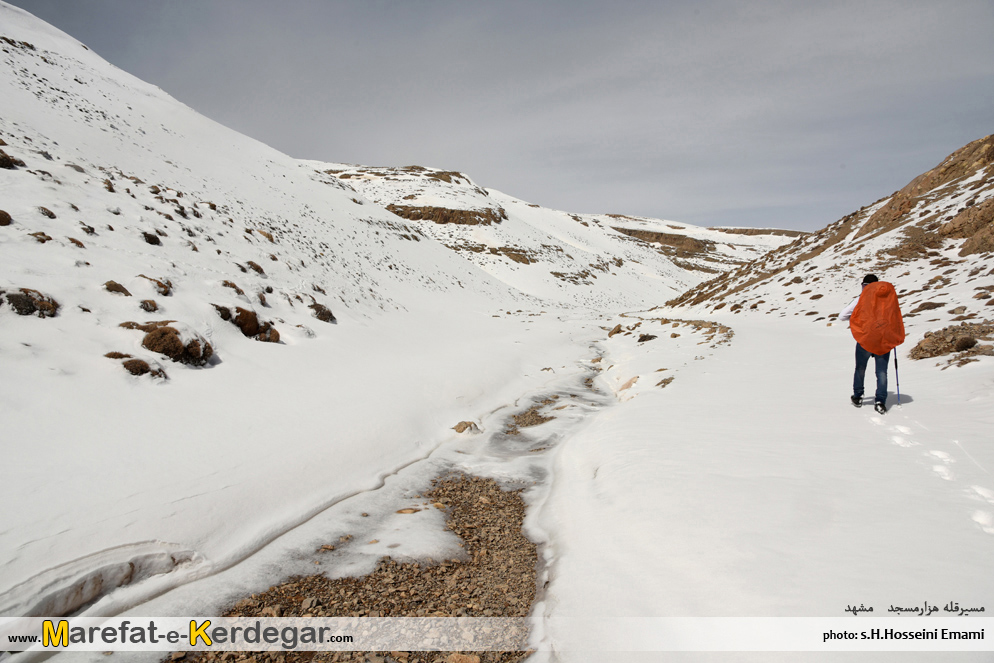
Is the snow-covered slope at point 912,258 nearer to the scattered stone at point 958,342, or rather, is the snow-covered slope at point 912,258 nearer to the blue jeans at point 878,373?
the scattered stone at point 958,342

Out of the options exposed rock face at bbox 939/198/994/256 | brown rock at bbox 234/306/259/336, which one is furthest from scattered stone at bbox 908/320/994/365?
brown rock at bbox 234/306/259/336

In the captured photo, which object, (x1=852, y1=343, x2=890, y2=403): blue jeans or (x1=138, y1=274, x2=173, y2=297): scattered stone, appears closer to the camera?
(x1=852, y1=343, x2=890, y2=403): blue jeans

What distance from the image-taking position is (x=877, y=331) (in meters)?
5.44

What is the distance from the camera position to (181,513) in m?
3.73

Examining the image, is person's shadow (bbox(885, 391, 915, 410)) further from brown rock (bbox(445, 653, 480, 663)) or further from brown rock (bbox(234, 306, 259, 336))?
brown rock (bbox(234, 306, 259, 336))

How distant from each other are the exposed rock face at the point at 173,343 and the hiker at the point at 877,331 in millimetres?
9171

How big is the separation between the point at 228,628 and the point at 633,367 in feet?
31.5

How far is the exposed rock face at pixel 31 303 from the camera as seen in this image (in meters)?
5.57

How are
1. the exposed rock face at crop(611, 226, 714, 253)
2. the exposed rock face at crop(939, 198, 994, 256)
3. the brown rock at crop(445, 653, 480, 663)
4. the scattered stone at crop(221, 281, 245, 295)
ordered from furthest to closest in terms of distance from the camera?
the exposed rock face at crop(611, 226, 714, 253), the exposed rock face at crop(939, 198, 994, 256), the scattered stone at crop(221, 281, 245, 295), the brown rock at crop(445, 653, 480, 663)

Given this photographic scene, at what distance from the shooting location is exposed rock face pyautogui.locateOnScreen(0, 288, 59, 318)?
18.3 ft

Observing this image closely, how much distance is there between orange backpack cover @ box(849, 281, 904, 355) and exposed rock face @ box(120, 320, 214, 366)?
9.11 metres

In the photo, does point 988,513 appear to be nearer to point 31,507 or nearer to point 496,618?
point 496,618

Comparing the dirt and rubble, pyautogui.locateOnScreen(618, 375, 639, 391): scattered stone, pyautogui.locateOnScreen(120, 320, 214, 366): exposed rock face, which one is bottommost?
the dirt and rubble

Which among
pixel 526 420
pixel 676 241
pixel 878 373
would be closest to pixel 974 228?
pixel 878 373
